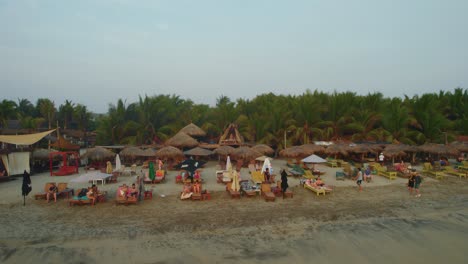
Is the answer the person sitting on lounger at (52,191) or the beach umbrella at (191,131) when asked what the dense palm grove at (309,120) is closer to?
the beach umbrella at (191,131)

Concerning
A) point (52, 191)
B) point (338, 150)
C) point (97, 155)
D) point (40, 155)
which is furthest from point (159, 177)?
point (338, 150)

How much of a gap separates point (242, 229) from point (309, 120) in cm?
1850

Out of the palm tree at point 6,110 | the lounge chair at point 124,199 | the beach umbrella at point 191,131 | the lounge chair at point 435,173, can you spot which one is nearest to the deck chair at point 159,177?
the lounge chair at point 124,199

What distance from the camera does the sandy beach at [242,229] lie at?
20.8 feet

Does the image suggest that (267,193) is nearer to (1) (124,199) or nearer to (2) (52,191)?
(1) (124,199)

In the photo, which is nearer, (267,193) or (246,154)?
(267,193)

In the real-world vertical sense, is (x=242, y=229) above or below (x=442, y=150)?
below

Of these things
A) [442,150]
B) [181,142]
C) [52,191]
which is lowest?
[52,191]

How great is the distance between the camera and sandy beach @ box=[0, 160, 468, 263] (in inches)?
250

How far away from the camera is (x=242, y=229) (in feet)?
25.7

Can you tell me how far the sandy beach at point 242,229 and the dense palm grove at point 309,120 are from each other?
12.8 metres

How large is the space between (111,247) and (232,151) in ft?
36.4

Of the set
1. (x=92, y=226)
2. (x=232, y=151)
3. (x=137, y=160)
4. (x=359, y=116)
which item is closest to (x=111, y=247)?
(x=92, y=226)

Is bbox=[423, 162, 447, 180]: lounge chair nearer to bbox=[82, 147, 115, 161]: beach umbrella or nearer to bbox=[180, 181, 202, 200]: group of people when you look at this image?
bbox=[180, 181, 202, 200]: group of people
